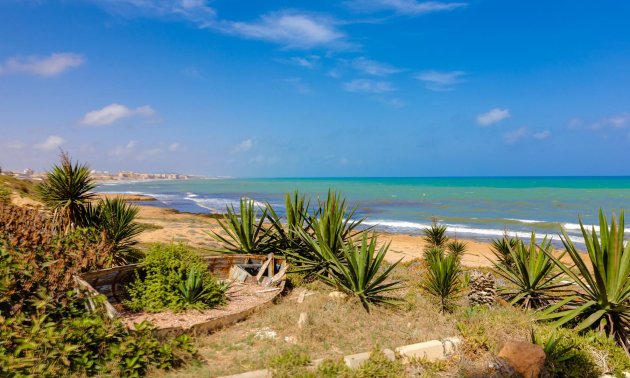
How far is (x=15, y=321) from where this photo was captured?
13.8 feet

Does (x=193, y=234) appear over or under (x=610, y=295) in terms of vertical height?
under

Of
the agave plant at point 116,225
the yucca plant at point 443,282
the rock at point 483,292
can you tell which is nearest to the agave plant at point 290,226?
the yucca plant at point 443,282

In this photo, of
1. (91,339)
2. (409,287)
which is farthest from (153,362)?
(409,287)

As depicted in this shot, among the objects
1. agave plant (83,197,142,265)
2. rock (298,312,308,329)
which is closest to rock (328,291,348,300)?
rock (298,312,308,329)

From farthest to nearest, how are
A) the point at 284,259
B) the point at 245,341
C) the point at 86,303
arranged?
the point at 284,259 → the point at 245,341 → the point at 86,303

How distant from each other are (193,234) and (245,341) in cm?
1772

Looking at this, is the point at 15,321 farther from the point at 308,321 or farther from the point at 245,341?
the point at 308,321

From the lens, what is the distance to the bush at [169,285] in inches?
255

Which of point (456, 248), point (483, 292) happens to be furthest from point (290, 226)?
point (456, 248)

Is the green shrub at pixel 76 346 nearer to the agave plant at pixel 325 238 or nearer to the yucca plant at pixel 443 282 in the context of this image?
the agave plant at pixel 325 238

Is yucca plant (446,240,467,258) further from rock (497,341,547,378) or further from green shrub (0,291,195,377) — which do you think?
green shrub (0,291,195,377)

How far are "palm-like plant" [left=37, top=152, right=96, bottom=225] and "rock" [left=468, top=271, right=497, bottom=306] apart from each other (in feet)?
29.7

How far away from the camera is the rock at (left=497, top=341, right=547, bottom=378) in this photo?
15.8 feet

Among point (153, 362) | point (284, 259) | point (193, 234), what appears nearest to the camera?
point (153, 362)
